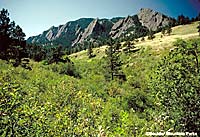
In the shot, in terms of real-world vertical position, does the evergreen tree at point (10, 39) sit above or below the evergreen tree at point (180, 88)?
above

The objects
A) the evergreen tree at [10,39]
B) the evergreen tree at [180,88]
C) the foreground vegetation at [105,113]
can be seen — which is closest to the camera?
the foreground vegetation at [105,113]

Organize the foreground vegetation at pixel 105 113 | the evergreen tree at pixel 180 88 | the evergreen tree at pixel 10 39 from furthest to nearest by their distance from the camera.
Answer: the evergreen tree at pixel 10 39 → the evergreen tree at pixel 180 88 → the foreground vegetation at pixel 105 113

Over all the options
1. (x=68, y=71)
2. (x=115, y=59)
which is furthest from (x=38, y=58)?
(x=68, y=71)

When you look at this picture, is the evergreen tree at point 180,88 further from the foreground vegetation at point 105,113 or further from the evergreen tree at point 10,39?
the evergreen tree at point 10,39

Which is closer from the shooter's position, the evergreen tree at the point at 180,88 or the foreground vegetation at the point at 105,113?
the foreground vegetation at the point at 105,113

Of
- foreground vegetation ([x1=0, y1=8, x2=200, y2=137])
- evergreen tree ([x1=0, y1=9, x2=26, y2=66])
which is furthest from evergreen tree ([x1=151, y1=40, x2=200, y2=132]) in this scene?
evergreen tree ([x1=0, y1=9, x2=26, y2=66])

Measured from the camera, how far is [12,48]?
54.2m

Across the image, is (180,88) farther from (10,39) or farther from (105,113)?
(10,39)

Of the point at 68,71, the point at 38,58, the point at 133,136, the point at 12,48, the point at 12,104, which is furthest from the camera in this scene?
the point at 38,58

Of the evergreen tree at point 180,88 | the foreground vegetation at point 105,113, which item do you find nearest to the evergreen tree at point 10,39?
the foreground vegetation at point 105,113

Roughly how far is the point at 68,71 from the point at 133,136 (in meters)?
49.2

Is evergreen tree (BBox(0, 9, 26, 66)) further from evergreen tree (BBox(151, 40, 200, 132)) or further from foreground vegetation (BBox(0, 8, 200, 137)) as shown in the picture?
evergreen tree (BBox(151, 40, 200, 132))

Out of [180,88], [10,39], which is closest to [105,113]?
[180,88]

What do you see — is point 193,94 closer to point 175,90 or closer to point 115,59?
point 175,90
